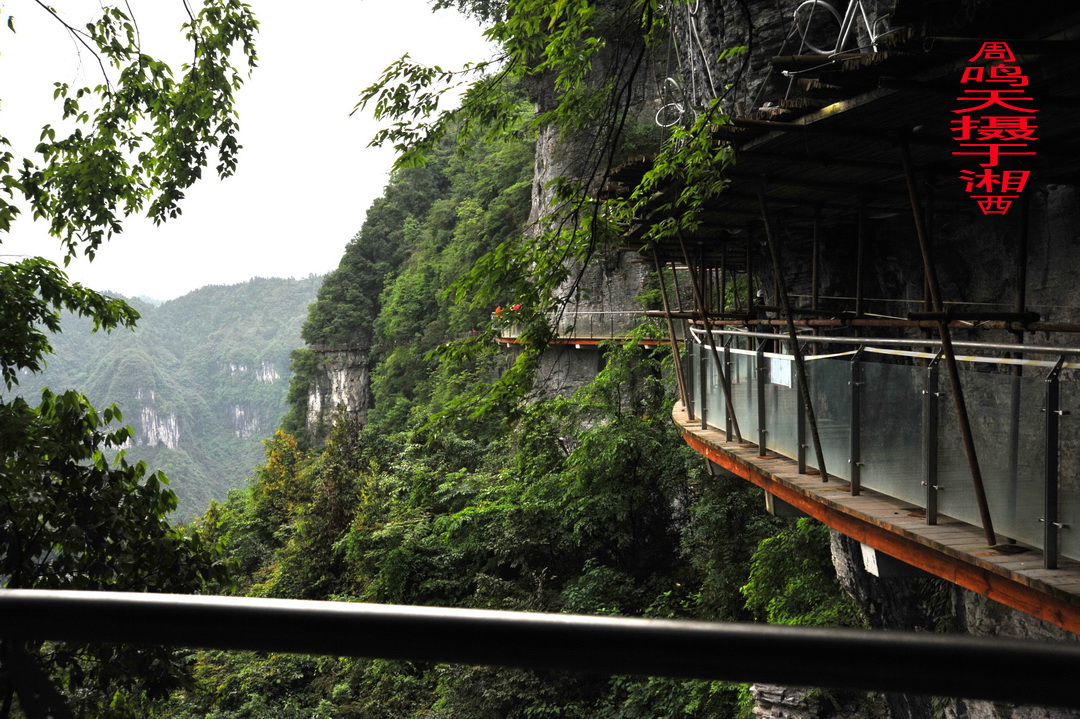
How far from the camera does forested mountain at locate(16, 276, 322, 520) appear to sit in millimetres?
100312

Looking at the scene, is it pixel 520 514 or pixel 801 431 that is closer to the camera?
pixel 801 431

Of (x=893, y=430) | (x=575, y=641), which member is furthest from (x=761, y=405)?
(x=575, y=641)

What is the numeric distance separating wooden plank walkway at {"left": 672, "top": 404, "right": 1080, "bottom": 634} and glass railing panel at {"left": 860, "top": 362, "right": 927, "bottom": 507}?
0.42ft

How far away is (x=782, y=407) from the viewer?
657 centimetres

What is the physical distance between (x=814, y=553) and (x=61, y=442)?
9233mm

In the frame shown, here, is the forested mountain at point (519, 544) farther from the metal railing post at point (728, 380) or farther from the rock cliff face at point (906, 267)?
the metal railing post at point (728, 380)

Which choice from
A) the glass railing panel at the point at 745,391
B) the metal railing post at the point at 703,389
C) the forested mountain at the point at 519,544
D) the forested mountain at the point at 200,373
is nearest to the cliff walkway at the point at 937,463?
the glass railing panel at the point at 745,391

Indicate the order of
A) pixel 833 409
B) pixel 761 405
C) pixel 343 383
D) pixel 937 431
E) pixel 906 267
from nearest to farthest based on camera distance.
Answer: pixel 937 431, pixel 833 409, pixel 761 405, pixel 906 267, pixel 343 383

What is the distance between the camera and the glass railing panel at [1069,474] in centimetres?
361

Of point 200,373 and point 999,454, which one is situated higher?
point 999,454

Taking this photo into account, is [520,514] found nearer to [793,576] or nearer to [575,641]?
[793,576]

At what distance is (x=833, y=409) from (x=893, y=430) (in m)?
0.71

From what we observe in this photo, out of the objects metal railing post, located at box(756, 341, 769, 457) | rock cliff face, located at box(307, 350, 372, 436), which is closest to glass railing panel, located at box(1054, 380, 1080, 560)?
metal railing post, located at box(756, 341, 769, 457)

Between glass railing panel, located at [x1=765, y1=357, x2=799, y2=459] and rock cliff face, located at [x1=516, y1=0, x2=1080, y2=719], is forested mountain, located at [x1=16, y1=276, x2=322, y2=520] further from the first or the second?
glass railing panel, located at [x1=765, y1=357, x2=799, y2=459]
